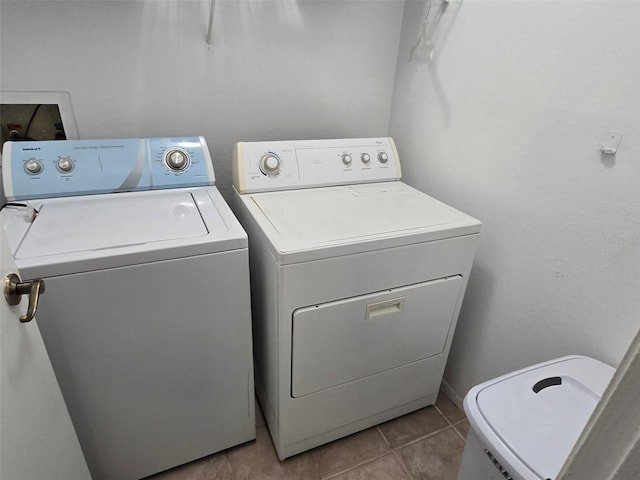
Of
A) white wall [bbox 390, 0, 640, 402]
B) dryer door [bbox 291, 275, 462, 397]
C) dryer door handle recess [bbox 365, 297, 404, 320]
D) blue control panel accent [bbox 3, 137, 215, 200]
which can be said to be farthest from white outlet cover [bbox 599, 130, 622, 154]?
blue control panel accent [bbox 3, 137, 215, 200]

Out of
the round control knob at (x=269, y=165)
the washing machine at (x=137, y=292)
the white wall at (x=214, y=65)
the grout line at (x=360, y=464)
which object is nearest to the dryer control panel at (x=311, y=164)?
the round control knob at (x=269, y=165)

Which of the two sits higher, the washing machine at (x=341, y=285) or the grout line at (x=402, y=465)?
the washing machine at (x=341, y=285)

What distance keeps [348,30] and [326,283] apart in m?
1.25

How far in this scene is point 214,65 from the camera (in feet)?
5.03

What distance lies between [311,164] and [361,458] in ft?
3.99

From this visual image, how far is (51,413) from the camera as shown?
81cm

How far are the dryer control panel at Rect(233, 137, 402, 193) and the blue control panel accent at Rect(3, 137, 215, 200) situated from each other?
16 cm

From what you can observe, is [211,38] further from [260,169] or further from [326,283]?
[326,283]

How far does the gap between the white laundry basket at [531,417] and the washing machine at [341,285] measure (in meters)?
0.38

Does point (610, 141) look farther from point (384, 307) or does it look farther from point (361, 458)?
point (361, 458)

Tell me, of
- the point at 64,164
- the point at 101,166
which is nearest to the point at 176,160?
the point at 101,166

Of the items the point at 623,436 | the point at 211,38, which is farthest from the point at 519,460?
the point at 211,38

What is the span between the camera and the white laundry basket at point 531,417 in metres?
0.84

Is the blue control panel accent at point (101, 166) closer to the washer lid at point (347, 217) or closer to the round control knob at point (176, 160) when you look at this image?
the round control knob at point (176, 160)
